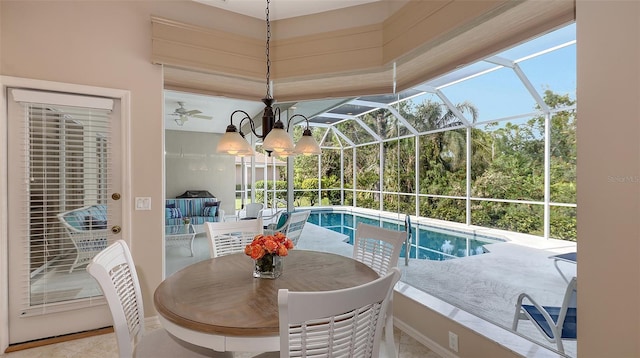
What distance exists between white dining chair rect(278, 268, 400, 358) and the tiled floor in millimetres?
1426

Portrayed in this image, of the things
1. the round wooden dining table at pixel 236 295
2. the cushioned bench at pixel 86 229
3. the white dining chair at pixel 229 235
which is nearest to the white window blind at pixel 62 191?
the cushioned bench at pixel 86 229

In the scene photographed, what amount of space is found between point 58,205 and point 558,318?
380cm

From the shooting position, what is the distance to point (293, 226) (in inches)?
154

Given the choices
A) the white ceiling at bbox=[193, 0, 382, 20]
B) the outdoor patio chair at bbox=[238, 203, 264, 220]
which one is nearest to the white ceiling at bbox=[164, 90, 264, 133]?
the white ceiling at bbox=[193, 0, 382, 20]

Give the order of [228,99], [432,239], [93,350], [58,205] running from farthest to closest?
1. [228,99]
2. [432,239]
3. [58,205]
4. [93,350]

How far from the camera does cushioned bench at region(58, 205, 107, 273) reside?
2.60 metres

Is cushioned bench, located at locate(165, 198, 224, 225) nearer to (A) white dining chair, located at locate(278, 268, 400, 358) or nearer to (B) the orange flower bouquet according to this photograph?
(B) the orange flower bouquet

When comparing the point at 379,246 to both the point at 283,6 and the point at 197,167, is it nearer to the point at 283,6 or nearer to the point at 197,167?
the point at 197,167

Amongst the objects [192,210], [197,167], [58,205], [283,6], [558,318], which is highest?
[283,6]

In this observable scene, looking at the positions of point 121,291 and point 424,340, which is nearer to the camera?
point 121,291

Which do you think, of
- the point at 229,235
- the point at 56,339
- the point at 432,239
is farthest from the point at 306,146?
the point at 56,339

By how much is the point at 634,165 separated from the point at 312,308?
1.43 m

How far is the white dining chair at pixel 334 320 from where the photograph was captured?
3.12 ft

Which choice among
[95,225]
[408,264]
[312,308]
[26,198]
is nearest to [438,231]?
[408,264]
